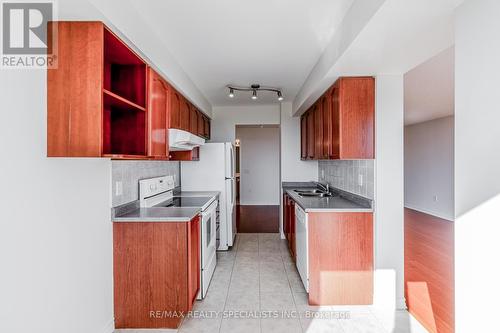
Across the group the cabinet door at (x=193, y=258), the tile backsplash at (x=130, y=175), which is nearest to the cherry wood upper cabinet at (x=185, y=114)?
the tile backsplash at (x=130, y=175)

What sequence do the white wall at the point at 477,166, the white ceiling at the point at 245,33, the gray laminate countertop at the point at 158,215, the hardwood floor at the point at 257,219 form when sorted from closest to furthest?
the white wall at the point at 477,166, the white ceiling at the point at 245,33, the gray laminate countertop at the point at 158,215, the hardwood floor at the point at 257,219

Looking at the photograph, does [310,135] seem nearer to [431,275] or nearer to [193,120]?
[193,120]

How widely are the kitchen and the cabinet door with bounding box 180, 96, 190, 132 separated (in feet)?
0.11

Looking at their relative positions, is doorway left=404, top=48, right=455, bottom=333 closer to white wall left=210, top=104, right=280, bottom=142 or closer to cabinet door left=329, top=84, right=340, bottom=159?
cabinet door left=329, top=84, right=340, bottom=159

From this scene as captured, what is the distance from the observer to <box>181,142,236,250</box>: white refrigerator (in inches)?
170

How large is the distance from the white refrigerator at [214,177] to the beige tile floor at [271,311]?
0.82 m

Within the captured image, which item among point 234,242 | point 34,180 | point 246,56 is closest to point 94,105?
point 34,180

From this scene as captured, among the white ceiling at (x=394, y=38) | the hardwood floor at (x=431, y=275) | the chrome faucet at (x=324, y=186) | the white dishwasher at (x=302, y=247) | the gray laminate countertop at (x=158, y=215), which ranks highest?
the white ceiling at (x=394, y=38)

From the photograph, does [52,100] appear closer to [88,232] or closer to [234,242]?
[88,232]

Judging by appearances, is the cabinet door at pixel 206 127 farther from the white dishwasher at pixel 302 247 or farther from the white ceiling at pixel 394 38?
the white ceiling at pixel 394 38

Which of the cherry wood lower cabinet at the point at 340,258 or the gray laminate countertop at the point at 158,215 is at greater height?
the gray laminate countertop at the point at 158,215

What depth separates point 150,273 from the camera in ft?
7.64

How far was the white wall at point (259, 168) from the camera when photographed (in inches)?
344

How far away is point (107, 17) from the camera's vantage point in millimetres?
1671
